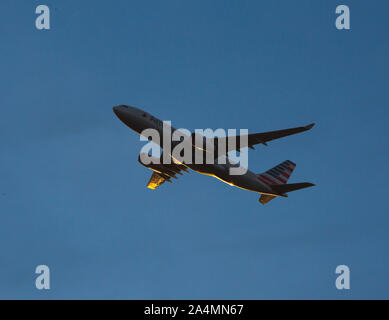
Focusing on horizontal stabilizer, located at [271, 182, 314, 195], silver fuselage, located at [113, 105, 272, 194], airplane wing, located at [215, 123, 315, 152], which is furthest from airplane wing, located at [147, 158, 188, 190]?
horizontal stabilizer, located at [271, 182, 314, 195]

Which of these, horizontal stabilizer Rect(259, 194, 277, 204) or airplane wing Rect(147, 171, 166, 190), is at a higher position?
airplane wing Rect(147, 171, 166, 190)

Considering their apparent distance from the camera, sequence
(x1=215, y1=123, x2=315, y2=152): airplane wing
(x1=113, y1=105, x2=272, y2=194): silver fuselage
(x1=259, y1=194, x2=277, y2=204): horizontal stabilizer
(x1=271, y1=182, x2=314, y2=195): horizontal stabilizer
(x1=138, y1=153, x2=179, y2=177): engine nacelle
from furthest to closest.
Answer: (x1=138, y1=153, x2=179, y2=177): engine nacelle, (x1=259, y1=194, x2=277, y2=204): horizontal stabilizer, (x1=271, y1=182, x2=314, y2=195): horizontal stabilizer, (x1=113, y1=105, x2=272, y2=194): silver fuselage, (x1=215, y1=123, x2=315, y2=152): airplane wing

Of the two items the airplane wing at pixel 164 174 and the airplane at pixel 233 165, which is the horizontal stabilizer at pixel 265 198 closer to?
the airplane at pixel 233 165

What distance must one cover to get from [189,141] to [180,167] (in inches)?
396

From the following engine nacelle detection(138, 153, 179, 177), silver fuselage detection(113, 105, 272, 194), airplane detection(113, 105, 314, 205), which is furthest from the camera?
engine nacelle detection(138, 153, 179, 177)

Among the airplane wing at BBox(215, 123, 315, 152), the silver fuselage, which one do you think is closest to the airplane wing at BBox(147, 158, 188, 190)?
the silver fuselage

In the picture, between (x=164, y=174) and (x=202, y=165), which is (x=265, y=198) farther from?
(x=164, y=174)

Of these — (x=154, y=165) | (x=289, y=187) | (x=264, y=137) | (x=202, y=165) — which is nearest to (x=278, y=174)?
(x=289, y=187)

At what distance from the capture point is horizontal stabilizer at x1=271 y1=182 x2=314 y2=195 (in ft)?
216

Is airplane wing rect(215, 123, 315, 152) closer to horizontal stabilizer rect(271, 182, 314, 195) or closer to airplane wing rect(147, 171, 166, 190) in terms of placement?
horizontal stabilizer rect(271, 182, 314, 195)

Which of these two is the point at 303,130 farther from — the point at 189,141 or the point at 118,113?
the point at 118,113

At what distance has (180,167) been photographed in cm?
7400

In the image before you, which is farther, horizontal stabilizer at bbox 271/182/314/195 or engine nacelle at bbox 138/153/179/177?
engine nacelle at bbox 138/153/179/177
